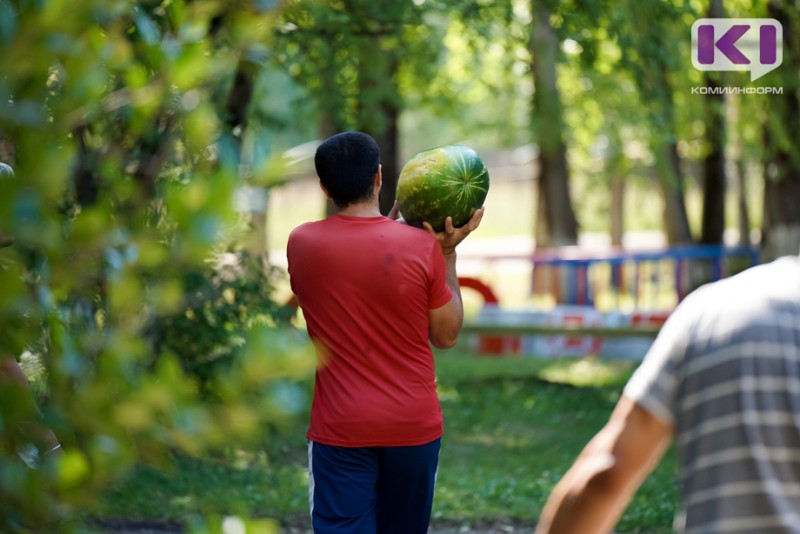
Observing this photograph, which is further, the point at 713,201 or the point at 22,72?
the point at 713,201

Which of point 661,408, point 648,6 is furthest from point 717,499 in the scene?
point 648,6

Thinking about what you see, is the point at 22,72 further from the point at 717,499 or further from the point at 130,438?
the point at 717,499

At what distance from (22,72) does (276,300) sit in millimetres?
8227

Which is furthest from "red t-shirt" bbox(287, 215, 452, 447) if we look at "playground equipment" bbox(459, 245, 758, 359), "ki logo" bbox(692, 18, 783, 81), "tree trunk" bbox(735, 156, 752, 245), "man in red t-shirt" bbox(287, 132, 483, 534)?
"tree trunk" bbox(735, 156, 752, 245)

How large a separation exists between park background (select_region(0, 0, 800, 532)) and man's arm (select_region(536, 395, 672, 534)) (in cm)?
55

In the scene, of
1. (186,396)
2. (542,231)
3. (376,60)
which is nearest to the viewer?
(186,396)

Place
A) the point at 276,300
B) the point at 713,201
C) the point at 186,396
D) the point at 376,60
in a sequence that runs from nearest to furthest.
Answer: the point at 186,396 → the point at 276,300 → the point at 376,60 → the point at 713,201

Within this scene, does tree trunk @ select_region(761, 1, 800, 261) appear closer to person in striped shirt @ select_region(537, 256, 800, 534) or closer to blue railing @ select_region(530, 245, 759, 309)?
blue railing @ select_region(530, 245, 759, 309)

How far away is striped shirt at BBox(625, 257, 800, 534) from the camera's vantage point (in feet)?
7.10

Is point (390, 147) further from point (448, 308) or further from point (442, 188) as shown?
point (448, 308)

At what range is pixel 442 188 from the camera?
4879 millimetres

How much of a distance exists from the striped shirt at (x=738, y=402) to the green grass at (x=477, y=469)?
141 inches

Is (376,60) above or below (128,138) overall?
above

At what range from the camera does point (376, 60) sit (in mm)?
11102
